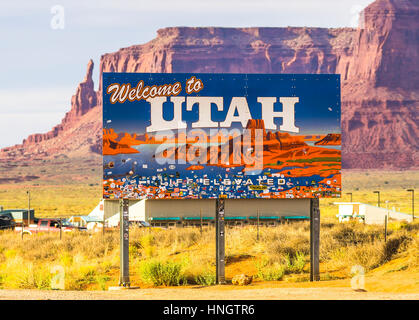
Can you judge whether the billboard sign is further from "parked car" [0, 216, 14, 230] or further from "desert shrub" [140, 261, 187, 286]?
"parked car" [0, 216, 14, 230]

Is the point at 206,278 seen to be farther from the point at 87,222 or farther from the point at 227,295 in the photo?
the point at 87,222

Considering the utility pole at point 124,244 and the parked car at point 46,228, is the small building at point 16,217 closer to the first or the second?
the parked car at point 46,228

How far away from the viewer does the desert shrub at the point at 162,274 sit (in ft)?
87.2

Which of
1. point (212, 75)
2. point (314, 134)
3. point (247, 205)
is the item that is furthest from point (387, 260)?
point (247, 205)

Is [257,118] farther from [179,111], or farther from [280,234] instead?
[280,234]

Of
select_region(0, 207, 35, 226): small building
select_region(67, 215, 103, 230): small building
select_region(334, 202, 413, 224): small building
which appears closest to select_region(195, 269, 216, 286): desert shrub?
select_region(67, 215, 103, 230): small building

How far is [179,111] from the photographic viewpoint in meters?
24.7

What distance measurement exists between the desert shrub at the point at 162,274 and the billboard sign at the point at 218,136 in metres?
3.09

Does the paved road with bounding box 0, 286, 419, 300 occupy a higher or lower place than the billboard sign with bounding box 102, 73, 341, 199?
lower

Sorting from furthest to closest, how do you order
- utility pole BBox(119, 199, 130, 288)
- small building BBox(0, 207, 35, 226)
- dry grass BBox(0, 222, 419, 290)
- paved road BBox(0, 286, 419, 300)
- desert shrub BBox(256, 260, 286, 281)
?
small building BBox(0, 207, 35, 226), desert shrub BBox(256, 260, 286, 281), dry grass BBox(0, 222, 419, 290), utility pole BBox(119, 199, 130, 288), paved road BBox(0, 286, 419, 300)

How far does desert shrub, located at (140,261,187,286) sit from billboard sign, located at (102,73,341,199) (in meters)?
3.09

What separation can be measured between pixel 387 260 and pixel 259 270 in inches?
181

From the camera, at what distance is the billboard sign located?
80.7 ft

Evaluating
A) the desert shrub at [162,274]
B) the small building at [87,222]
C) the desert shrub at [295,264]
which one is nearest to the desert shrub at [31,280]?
the desert shrub at [162,274]
